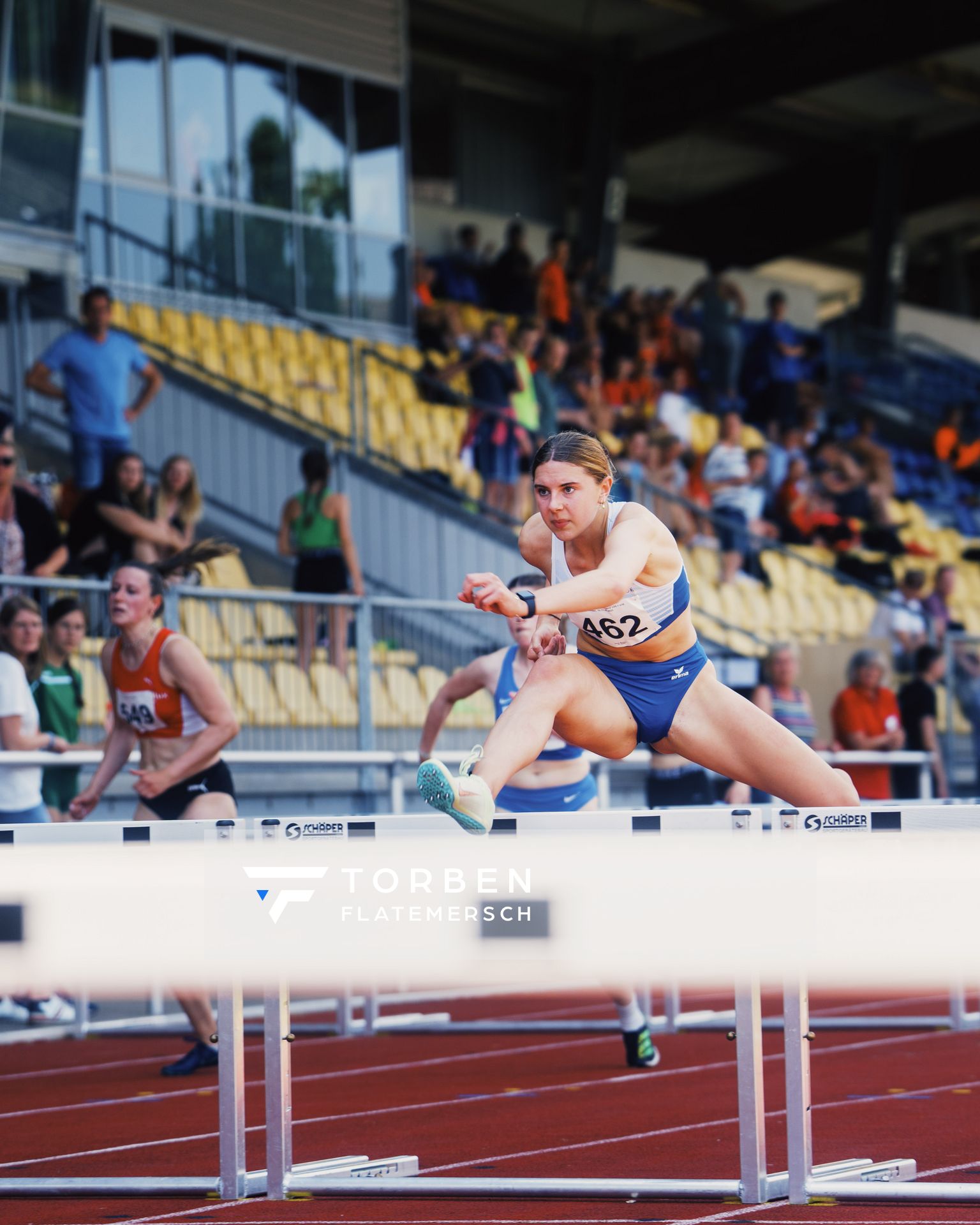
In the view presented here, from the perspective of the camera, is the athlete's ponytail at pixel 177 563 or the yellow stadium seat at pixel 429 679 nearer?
the athlete's ponytail at pixel 177 563

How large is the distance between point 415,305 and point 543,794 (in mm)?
14689

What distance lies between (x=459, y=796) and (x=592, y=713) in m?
0.81

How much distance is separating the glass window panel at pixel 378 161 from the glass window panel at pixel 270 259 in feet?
4.05

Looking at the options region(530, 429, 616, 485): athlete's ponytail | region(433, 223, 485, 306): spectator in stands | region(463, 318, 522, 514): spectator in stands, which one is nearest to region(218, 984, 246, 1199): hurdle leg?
region(530, 429, 616, 485): athlete's ponytail

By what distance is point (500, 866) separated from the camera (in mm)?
4891

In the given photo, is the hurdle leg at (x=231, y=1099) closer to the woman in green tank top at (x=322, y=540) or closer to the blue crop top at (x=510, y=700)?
the blue crop top at (x=510, y=700)

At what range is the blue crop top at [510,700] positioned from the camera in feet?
27.4

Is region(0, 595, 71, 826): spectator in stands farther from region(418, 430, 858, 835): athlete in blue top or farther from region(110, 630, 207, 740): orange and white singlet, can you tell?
region(418, 430, 858, 835): athlete in blue top

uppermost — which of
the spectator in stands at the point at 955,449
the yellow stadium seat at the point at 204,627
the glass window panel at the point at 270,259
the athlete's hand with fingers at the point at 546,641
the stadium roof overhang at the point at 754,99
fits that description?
the stadium roof overhang at the point at 754,99

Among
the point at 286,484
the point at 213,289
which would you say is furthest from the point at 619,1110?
the point at 213,289

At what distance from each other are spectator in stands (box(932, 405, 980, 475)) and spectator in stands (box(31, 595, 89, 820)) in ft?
63.3

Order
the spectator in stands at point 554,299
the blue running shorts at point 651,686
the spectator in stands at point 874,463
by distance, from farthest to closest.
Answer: the spectator in stands at point 874,463
the spectator in stands at point 554,299
the blue running shorts at point 651,686

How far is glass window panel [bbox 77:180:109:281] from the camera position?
61.7 ft

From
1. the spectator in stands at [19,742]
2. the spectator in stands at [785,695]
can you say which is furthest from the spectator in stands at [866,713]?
the spectator in stands at [19,742]
